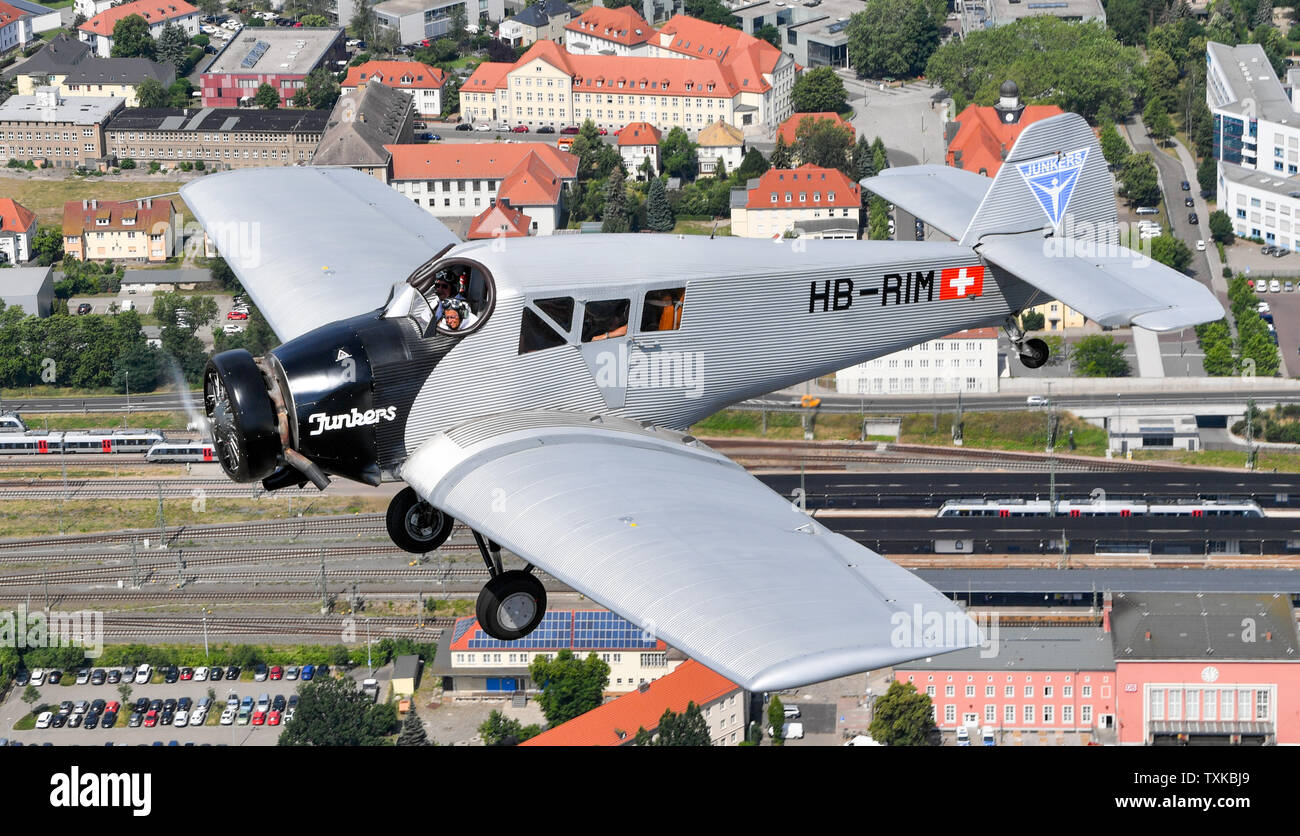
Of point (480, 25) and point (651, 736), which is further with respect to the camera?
point (480, 25)

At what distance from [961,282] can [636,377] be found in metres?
7.07

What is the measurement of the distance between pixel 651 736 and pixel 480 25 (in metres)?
Result: 125

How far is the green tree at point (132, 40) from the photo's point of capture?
180500 mm

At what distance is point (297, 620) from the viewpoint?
91500 millimetres

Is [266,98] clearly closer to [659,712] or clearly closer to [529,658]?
[529,658]

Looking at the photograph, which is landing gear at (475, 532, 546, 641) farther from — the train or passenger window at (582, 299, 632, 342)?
the train

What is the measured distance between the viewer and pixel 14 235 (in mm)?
136625

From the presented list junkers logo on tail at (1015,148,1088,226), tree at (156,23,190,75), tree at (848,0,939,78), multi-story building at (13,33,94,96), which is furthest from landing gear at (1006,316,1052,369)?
tree at (156,23,190,75)

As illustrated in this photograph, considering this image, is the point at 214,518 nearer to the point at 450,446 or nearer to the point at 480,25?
the point at 450,446

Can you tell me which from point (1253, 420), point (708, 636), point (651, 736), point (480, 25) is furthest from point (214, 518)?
point (480, 25)

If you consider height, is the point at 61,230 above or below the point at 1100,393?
below

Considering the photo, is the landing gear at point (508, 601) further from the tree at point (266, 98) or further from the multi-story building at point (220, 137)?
the tree at point (266, 98)

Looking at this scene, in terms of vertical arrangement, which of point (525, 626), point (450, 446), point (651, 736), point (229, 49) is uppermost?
point (450, 446)

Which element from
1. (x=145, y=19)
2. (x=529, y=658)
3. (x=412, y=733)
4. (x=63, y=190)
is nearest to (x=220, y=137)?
(x=63, y=190)
